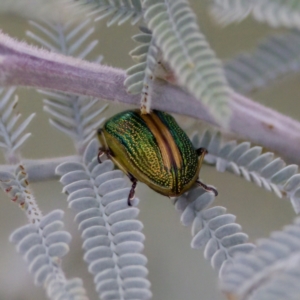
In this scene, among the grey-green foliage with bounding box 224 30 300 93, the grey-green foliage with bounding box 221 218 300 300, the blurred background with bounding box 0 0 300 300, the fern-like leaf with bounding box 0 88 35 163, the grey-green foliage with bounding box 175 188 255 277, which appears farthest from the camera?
the blurred background with bounding box 0 0 300 300

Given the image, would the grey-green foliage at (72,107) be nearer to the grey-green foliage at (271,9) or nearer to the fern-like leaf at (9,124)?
the fern-like leaf at (9,124)

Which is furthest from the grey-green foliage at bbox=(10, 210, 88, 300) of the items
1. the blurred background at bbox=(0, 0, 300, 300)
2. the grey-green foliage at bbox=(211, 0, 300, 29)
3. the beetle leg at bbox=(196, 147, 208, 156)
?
the blurred background at bbox=(0, 0, 300, 300)

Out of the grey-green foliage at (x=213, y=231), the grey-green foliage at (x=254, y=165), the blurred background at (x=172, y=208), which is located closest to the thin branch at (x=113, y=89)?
the grey-green foliage at (x=254, y=165)

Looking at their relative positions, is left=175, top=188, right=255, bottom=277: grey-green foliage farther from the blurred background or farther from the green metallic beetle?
the blurred background

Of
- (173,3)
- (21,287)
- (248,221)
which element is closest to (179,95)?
(173,3)

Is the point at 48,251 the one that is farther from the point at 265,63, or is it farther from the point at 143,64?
the point at 265,63
